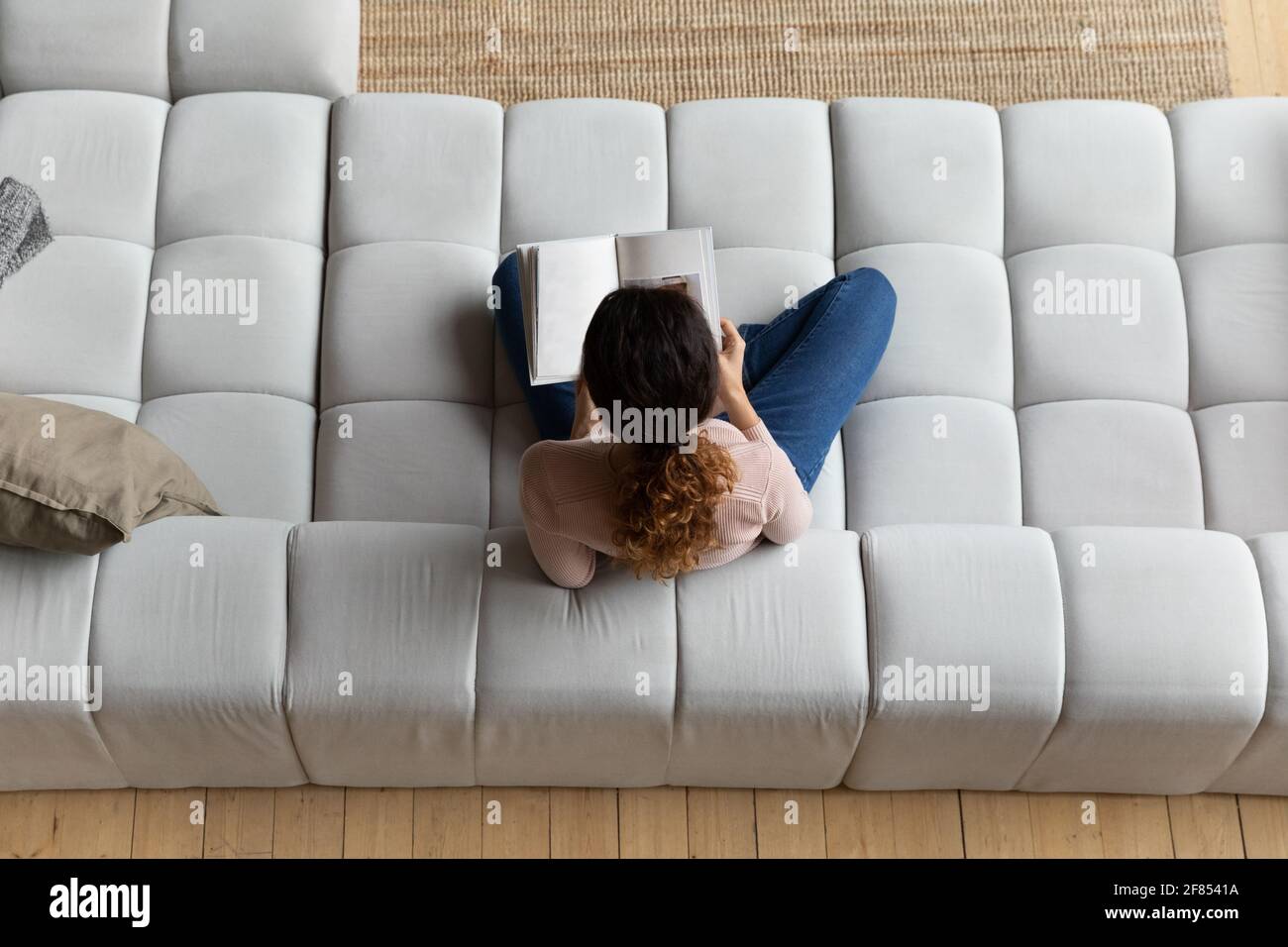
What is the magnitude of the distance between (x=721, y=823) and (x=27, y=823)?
1082 millimetres

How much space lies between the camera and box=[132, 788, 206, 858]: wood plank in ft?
5.59

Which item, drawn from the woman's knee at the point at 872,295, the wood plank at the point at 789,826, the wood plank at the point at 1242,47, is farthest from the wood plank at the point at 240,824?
the wood plank at the point at 1242,47

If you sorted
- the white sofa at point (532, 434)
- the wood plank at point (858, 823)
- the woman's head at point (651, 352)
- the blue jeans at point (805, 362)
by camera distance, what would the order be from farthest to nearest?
1. the wood plank at point (858, 823)
2. the blue jeans at point (805, 362)
3. the white sofa at point (532, 434)
4. the woman's head at point (651, 352)

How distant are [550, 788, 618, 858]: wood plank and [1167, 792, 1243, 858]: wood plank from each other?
0.88m

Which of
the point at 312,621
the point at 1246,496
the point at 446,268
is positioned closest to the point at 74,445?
the point at 312,621

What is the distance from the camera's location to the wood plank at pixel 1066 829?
172 centimetres

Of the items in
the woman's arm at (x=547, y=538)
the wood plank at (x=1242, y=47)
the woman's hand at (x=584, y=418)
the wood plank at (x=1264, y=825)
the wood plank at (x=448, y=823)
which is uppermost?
the wood plank at (x=1242, y=47)

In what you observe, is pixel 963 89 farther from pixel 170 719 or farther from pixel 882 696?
pixel 170 719

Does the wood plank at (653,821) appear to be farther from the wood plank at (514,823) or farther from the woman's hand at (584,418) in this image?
the woman's hand at (584,418)

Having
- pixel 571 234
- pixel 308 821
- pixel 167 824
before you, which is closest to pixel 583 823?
pixel 308 821

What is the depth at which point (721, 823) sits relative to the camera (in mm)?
Answer: 1727

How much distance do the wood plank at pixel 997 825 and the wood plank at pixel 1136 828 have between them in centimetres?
12

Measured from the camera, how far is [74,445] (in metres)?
1.42
